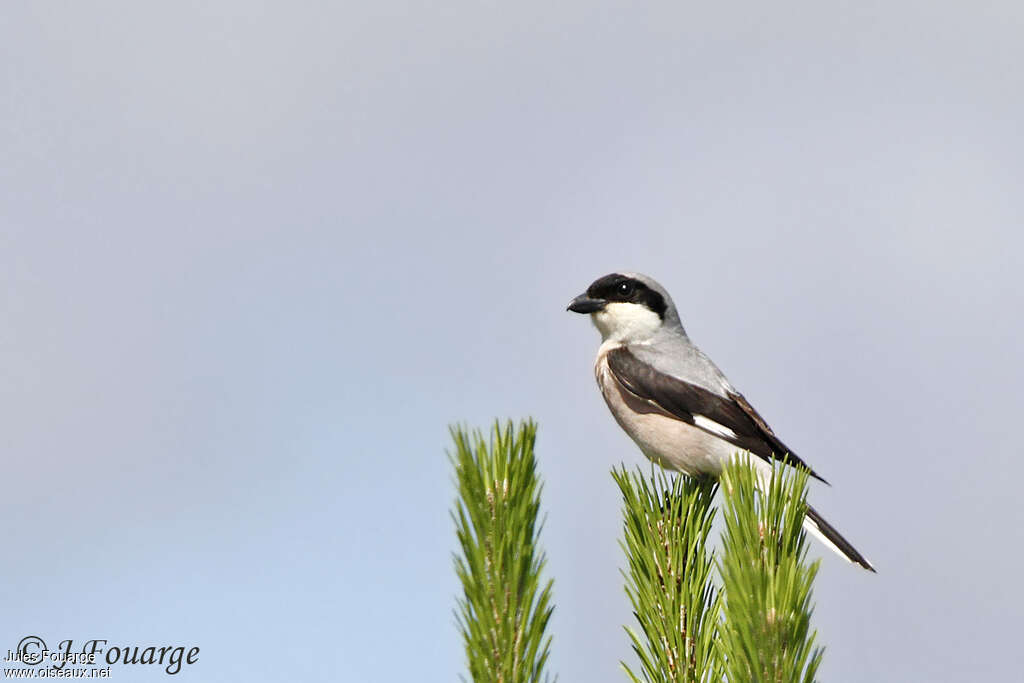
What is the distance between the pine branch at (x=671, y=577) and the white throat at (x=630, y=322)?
395cm

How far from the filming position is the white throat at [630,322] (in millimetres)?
8062

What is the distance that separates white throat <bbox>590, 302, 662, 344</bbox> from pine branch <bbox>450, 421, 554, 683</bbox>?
493 cm

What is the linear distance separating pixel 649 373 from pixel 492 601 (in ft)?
15.0

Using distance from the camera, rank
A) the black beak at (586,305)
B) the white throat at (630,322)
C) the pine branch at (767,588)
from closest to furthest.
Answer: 1. the pine branch at (767,588)
2. the white throat at (630,322)
3. the black beak at (586,305)

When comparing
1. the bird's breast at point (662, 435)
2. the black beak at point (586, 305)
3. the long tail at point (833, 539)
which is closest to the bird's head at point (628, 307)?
the black beak at point (586, 305)

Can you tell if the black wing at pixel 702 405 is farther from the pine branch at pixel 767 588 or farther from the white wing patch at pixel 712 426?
the pine branch at pixel 767 588

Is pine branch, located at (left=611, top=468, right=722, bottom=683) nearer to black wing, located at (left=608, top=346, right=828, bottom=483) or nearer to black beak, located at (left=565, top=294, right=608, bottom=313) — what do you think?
black wing, located at (left=608, top=346, right=828, bottom=483)

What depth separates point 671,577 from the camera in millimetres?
3539

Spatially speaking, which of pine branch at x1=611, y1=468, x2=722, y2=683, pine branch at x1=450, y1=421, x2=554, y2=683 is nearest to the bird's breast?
pine branch at x1=611, y1=468, x2=722, y2=683

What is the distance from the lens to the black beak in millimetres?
8281

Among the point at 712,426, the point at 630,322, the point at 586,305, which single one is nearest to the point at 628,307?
the point at 630,322

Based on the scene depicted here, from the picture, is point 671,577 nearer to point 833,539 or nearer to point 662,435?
point 833,539

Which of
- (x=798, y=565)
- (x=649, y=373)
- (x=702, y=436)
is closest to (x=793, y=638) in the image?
(x=798, y=565)

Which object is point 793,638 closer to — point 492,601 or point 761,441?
point 492,601
